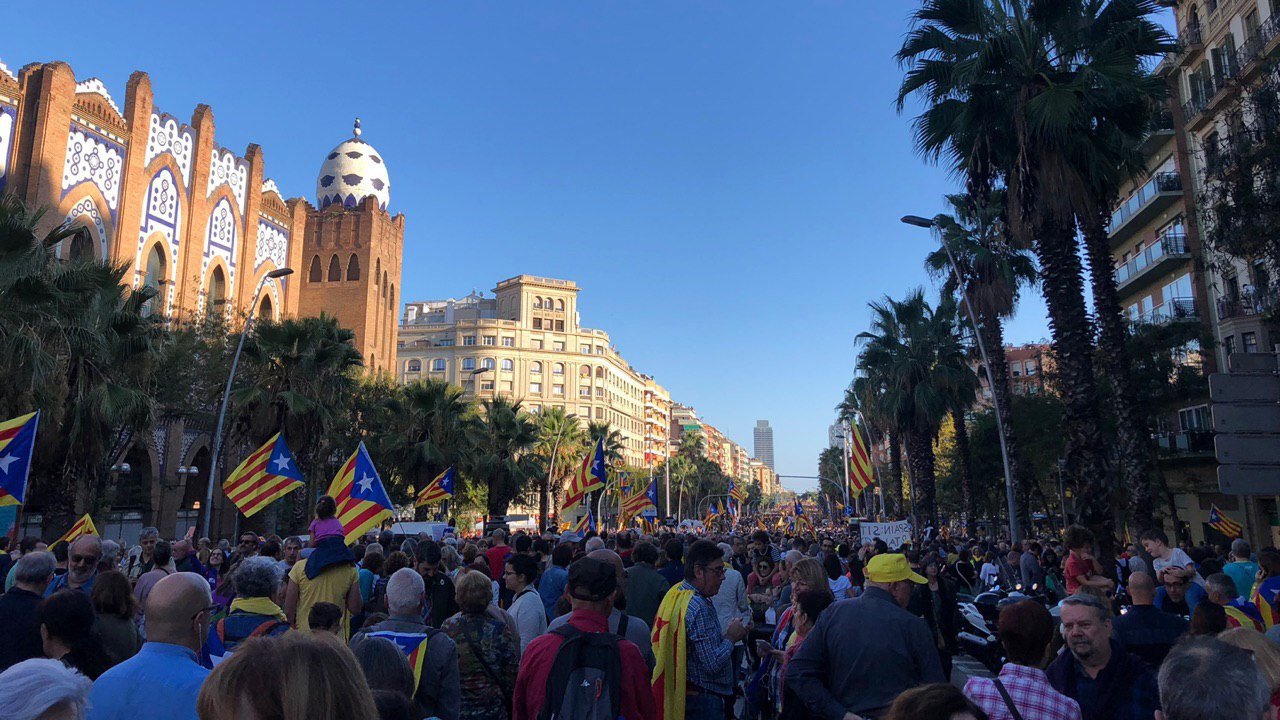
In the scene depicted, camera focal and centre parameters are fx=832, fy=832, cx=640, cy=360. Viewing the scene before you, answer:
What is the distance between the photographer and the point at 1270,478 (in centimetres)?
739

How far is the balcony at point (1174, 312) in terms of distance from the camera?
29891 mm

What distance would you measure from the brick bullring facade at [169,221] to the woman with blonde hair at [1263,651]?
23.8 meters

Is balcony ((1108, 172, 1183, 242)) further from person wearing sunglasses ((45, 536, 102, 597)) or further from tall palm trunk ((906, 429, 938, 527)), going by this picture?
person wearing sunglasses ((45, 536, 102, 597))

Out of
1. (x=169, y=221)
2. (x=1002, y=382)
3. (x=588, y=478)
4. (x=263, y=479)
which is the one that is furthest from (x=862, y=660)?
(x=169, y=221)

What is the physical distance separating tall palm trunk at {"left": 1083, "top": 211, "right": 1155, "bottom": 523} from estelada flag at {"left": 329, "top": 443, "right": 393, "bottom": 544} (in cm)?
1308

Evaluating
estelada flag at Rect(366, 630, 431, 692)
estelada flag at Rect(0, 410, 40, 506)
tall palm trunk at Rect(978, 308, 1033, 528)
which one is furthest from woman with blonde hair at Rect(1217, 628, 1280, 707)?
tall palm trunk at Rect(978, 308, 1033, 528)

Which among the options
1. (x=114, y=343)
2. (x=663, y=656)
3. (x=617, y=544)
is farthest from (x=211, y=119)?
(x=663, y=656)

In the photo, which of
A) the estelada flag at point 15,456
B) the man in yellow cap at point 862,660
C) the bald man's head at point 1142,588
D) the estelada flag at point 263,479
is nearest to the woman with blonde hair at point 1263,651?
the man in yellow cap at point 862,660

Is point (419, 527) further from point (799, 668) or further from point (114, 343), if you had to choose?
point (799, 668)

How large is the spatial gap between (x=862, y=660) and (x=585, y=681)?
1447 mm

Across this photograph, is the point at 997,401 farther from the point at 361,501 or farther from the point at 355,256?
the point at 355,256

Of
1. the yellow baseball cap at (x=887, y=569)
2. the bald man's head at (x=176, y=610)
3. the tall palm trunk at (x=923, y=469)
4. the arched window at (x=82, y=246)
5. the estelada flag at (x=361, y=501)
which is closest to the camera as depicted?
the bald man's head at (x=176, y=610)

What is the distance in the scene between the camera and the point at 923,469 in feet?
113

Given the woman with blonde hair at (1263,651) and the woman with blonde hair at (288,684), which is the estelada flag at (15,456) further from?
the woman with blonde hair at (1263,651)
